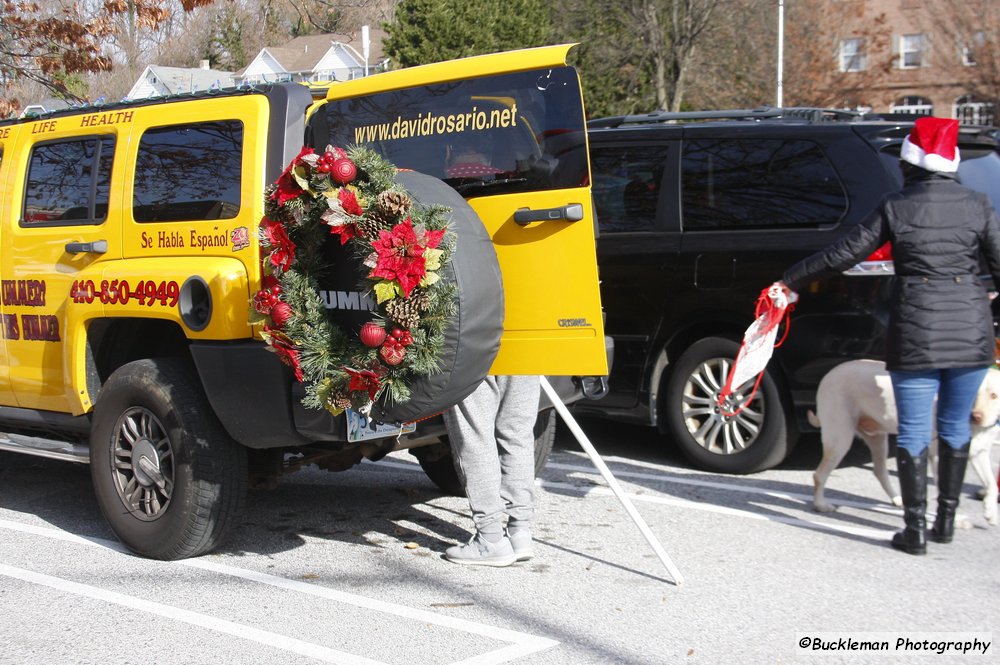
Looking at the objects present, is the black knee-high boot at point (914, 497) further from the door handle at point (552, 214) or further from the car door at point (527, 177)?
the door handle at point (552, 214)

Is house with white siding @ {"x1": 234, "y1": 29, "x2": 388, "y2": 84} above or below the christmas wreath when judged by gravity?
above

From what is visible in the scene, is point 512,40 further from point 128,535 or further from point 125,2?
point 128,535

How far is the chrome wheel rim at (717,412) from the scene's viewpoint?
22.0ft

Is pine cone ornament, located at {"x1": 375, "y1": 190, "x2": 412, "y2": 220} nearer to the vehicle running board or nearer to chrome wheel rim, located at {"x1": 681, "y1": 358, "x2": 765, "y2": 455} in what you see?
the vehicle running board

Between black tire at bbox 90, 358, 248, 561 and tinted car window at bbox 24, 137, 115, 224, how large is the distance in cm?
95

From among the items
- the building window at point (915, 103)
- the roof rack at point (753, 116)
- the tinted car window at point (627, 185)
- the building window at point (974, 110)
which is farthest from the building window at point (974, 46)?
the tinted car window at point (627, 185)

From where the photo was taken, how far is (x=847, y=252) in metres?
5.23

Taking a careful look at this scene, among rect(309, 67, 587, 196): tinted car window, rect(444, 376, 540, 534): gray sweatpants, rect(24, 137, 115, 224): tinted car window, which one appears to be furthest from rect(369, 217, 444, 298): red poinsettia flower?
rect(24, 137, 115, 224): tinted car window

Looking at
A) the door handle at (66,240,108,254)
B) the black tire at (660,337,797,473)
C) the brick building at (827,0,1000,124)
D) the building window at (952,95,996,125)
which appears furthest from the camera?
the building window at (952,95,996,125)

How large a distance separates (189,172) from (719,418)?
355 centimetres

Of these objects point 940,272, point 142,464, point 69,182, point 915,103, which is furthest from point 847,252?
point 915,103

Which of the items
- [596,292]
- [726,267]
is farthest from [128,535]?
[726,267]

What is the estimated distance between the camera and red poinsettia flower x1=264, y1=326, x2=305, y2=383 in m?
4.31

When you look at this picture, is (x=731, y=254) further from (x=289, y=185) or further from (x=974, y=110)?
(x=974, y=110)
